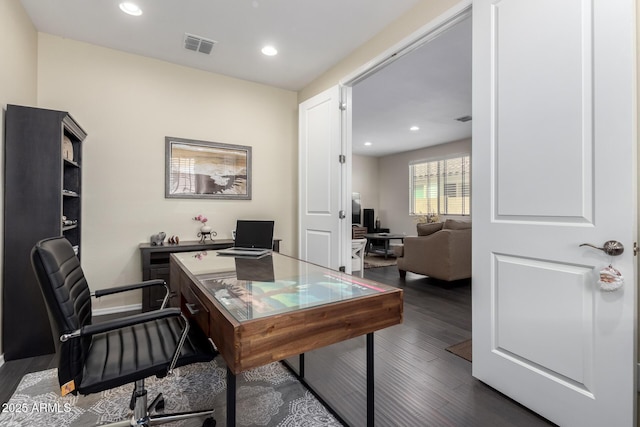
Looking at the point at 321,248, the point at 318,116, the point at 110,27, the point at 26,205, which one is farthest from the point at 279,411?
the point at 110,27

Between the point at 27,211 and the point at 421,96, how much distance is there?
4.67 m

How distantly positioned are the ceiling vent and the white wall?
20.7 feet

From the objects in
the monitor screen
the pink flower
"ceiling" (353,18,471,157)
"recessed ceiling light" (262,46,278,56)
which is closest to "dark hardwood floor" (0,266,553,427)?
the monitor screen

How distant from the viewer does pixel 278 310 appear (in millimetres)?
1085

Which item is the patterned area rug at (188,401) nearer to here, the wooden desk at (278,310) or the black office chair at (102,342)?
the black office chair at (102,342)

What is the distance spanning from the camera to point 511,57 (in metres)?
1.78

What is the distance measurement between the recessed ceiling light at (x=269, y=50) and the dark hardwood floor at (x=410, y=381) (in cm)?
302

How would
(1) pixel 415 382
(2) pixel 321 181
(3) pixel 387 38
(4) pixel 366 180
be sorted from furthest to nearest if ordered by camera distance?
(4) pixel 366 180 < (2) pixel 321 181 < (3) pixel 387 38 < (1) pixel 415 382

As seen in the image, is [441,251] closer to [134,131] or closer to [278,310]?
[278,310]

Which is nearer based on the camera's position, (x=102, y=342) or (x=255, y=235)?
(x=102, y=342)

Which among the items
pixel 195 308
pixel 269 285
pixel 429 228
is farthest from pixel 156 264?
pixel 429 228

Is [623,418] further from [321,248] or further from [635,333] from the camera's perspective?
[321,248]

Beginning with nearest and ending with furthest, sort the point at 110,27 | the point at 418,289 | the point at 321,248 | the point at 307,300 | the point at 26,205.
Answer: the point at 307,300
the point at 26,205
the point at 110,27
the point at 321,248
the point at 418,289

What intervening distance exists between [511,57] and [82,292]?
2636 mm
